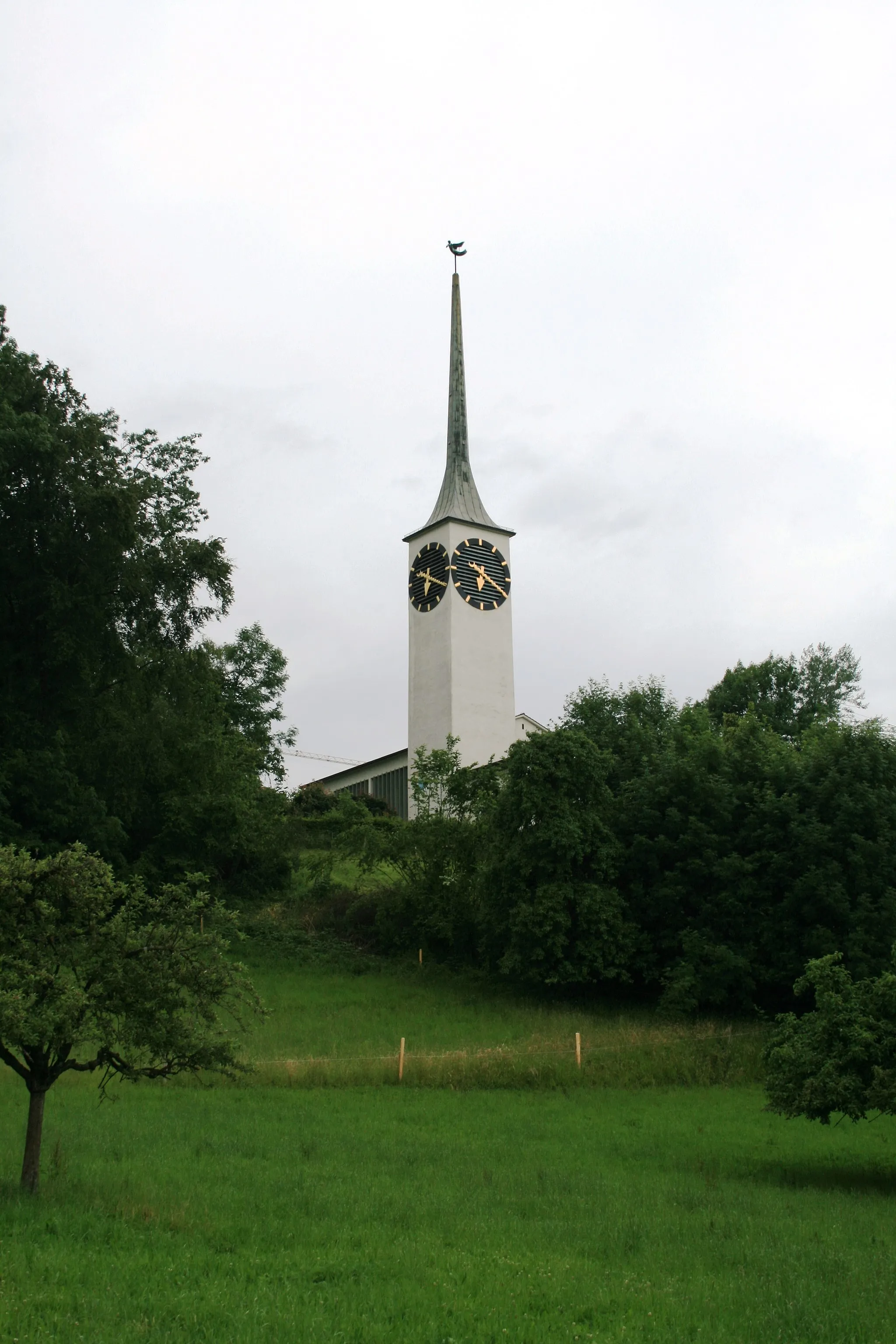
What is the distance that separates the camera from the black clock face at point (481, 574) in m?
64.4

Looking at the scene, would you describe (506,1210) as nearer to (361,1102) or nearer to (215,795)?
(361,1102)

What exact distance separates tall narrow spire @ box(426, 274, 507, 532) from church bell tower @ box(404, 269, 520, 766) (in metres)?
0.10

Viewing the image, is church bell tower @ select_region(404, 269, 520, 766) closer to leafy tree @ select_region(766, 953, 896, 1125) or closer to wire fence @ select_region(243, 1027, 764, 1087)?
wire fence @ select_region(243, 1027, 764, 1087)

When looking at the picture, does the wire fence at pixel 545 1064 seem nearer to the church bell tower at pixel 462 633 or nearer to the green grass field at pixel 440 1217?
the green grass field at pixel 440 1217

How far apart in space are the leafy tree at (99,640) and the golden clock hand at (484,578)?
80.5ft

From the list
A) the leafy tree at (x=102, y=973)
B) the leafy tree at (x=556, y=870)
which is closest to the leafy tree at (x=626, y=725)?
the leafy tree at (x=556, y=870)

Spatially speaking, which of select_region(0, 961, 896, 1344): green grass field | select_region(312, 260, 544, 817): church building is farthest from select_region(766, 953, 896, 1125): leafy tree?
select_region(312, 260, 544, 817): church building

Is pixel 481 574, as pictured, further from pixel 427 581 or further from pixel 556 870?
pixel 556 870

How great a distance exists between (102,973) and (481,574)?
5257cm

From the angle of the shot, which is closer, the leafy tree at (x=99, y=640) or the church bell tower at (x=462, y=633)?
the leafy tree at (x=99, y=640)

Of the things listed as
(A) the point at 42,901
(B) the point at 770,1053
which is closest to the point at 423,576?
(B) the point at 770,1053

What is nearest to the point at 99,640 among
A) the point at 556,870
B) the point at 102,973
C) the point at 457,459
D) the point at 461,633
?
the point at 556,870

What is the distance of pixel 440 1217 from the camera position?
14.0m

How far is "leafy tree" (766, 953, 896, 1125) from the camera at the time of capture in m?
17.6
